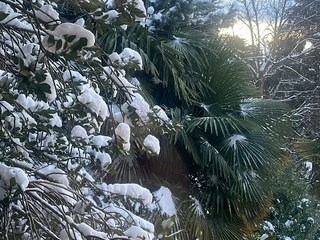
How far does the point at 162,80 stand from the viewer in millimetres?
5031

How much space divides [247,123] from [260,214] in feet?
2.86

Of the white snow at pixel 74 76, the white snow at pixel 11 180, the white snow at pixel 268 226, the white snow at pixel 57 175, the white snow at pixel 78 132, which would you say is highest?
the white snow at pixel 74 76

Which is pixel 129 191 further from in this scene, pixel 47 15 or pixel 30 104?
pixel 47 15

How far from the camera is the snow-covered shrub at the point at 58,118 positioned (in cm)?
154

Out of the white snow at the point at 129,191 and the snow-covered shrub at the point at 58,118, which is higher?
the snow-covered shrub at the point at 58,118

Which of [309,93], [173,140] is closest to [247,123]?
[173,140]

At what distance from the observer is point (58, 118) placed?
7.27ft

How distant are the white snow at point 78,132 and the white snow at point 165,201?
7.37 feet

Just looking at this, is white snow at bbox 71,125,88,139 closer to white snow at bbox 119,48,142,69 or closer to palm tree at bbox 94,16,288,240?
white snow at bbox 119,48,142,69

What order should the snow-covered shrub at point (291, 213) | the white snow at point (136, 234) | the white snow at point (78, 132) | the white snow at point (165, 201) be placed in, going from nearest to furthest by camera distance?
the white snow at point (136, 234) < the white snow at point (78, 132) < the white snow at point (165, 201) < the snow-covered shrub at point (291, 213)

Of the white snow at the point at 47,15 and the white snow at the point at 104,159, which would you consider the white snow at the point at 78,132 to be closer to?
the white snow at the point at 104,159

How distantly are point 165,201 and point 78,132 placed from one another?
2.51 meters

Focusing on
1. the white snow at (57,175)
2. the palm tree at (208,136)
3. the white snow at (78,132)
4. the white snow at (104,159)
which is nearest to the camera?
the white snow at (57,175)

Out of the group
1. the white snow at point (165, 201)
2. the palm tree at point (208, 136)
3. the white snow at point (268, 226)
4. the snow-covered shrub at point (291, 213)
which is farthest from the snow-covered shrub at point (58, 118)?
the snow-covered shrub at point (291, 213)
